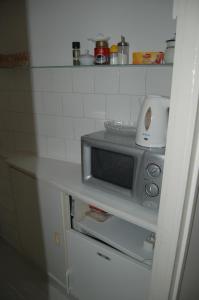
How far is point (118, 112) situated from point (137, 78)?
0.75 ft

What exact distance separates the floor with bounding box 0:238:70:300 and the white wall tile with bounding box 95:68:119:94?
1.40 metres

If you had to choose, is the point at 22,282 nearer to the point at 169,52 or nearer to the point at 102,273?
the point at 102,273

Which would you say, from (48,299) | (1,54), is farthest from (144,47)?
(48,299)

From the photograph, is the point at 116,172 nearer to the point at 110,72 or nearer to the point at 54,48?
the point at 110,72

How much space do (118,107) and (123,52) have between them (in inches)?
12.0

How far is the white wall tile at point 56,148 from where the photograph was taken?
158cm

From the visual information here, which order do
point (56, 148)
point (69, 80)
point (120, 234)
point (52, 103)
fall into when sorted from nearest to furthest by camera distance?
point (120, 234) < point (69, 80) < point (52, 103) < point (56, 148)

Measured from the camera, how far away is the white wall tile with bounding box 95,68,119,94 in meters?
1.24

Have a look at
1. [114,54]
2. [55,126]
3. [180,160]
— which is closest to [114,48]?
[114,54]

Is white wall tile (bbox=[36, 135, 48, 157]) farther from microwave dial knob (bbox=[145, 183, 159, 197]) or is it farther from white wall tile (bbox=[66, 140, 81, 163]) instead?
microwave dial knob (bbox=[145, 183, 159, 197])

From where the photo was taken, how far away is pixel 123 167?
966mm

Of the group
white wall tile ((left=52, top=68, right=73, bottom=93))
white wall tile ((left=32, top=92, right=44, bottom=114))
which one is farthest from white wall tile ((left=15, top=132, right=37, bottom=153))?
white wall tile ((left=52, top=68, right=73, bottom=93))

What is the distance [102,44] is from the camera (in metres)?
1.18

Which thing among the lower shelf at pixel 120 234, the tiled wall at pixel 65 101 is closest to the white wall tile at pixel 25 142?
the tiled wall at pixel 65 101
